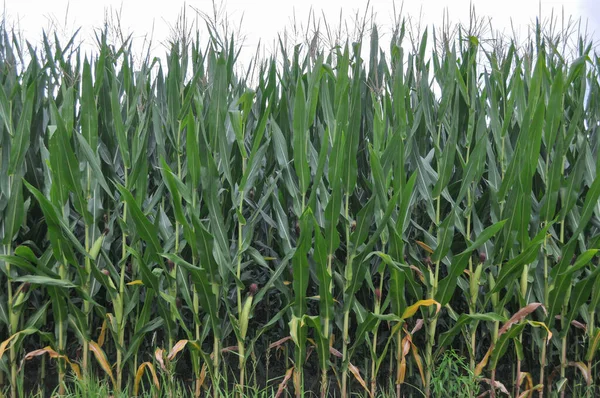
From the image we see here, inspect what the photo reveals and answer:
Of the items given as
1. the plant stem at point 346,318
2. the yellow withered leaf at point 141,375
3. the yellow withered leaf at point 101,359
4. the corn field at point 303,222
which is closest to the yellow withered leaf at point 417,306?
the corn field at point 303,222

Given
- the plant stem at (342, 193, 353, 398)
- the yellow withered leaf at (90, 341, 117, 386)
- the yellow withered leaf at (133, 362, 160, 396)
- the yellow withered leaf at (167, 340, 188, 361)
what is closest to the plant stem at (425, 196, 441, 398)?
the plant stem at (342, 193, 353, 398)

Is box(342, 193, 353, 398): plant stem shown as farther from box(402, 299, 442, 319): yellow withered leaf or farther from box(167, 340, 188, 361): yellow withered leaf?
box(167, 340, 188, 361): yellow withered leaf

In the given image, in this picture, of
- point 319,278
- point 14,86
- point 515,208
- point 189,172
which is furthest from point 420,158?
point 14,86

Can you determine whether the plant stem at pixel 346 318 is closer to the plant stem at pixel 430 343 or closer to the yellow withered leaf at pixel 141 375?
the plant stem at pixel 430 343

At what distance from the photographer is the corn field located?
2934 mm

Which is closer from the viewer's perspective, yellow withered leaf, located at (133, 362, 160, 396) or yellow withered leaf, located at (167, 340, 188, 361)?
yellow withered leaf, located at (167, 340, 188, 361)

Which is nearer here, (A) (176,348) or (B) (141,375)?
(A) (176,348)

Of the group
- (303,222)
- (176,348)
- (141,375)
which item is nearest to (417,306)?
(303,222)

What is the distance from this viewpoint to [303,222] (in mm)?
2791

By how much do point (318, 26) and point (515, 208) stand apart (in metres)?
1.35

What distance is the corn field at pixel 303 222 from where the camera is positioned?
293 centimetres

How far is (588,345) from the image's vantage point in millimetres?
3191

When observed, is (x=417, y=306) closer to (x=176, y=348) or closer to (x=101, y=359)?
(x=176, y=348)

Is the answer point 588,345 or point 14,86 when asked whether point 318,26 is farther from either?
point 588,345
